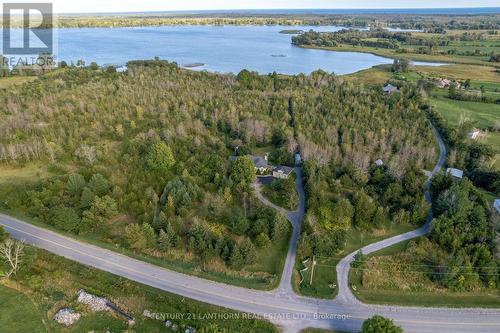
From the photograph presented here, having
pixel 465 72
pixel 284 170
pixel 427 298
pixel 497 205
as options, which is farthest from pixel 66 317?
pixel 465 72

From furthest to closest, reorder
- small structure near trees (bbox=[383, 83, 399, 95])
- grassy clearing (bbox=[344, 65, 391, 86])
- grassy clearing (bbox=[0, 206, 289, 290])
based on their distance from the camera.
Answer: grassy clearing (bbox=[344, 65, 391, 86]) → small structure near trees (bbox=[383, 83, 399, 95]) → grassy clearing (bbox=[0, 206, 289, 290])

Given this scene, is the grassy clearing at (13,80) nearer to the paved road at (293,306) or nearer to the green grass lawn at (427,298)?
the paved road at (293,306)

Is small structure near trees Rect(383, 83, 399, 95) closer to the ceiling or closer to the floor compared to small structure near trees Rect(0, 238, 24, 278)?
closer to the ceiling

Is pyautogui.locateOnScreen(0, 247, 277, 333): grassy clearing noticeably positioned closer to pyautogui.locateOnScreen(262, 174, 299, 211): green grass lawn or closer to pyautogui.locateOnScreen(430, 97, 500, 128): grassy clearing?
pyautogui.locateOnScreen(262, 174, 299, 211): green grass lawn

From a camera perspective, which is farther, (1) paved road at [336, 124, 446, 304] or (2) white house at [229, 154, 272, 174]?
(2) white house at [229, 154, 272, 174]

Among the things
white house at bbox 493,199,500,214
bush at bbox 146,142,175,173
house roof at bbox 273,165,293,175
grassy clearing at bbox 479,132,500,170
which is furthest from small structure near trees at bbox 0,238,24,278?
grassy clearing at bbox 479,132,500,170

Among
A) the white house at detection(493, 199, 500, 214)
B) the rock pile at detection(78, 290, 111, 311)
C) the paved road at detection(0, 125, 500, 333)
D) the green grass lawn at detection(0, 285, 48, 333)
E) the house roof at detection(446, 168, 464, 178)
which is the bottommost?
the green grass lawn at detection(0, 285, 48, 333)

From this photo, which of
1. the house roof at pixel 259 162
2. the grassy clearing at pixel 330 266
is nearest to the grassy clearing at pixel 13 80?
the house roof at pixel 259 162

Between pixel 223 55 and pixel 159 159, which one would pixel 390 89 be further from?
pixel 223 55
